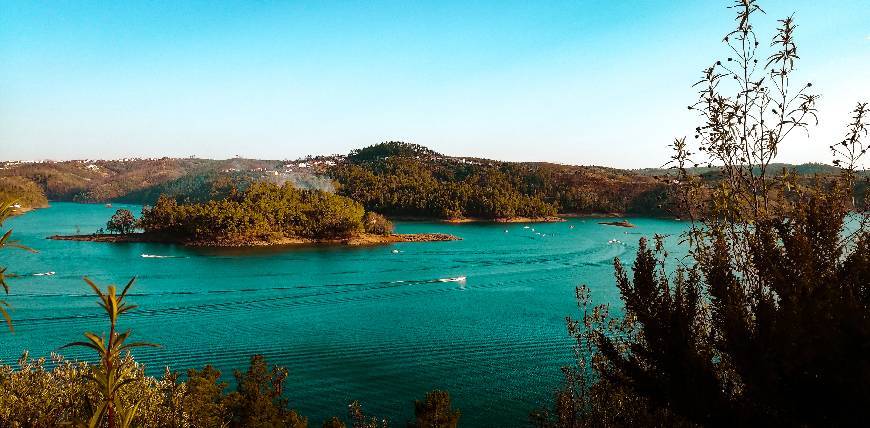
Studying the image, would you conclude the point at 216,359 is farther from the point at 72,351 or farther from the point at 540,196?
the point at 540,196

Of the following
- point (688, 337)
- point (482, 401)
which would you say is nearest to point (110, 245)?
point (482, 401)

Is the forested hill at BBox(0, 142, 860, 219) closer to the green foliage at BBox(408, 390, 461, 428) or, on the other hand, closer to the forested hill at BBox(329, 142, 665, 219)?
the forested hill at BBox(329, 142, 665, 219)

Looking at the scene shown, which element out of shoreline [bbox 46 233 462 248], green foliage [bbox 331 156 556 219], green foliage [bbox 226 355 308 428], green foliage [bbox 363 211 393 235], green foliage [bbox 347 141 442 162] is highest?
green foliage [bbox 347 141 442 162]

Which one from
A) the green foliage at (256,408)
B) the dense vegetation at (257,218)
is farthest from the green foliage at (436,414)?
the dense vegetation at (257,218)

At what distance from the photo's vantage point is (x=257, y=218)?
75438 millimetres

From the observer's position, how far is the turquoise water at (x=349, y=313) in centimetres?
2273

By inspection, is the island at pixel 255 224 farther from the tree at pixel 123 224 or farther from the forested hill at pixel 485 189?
the forested hill at pixel 485 189

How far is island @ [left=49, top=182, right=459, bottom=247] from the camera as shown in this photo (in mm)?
72750

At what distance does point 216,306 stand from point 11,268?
2976cm

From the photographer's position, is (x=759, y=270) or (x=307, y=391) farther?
(x=307, y=391)

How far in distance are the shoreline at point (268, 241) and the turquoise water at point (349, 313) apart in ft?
13.2

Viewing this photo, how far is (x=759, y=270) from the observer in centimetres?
673

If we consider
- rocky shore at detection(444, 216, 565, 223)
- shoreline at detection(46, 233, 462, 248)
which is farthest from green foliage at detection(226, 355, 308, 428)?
rocky shore at detection(444, 216, 565, 223)

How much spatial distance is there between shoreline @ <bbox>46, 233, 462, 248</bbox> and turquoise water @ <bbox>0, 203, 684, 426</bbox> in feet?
13.2
